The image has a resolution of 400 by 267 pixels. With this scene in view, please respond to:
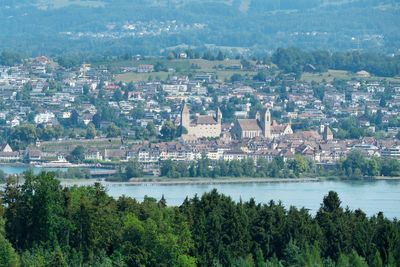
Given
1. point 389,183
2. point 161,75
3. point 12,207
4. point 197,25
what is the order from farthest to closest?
point 197,25
point 161,75
point 389,183
point 12,207

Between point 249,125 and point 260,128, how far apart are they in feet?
1.01

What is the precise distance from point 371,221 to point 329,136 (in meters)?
29.8

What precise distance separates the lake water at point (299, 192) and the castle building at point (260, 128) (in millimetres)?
10959

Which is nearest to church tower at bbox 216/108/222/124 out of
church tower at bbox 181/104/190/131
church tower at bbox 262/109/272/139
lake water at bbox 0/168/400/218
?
church tower at bbox 181/104/190/131

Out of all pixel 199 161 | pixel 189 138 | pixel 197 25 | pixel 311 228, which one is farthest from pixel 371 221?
pixel 197 25

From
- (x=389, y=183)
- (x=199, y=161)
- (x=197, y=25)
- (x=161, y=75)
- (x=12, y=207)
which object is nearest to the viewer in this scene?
(x=12, y=207)

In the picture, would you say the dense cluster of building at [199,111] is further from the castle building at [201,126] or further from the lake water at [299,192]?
the lake water at [299,192]

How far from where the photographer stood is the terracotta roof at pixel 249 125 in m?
55.5

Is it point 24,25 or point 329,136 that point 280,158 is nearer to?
point 329,136

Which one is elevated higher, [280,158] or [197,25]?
[197,25]

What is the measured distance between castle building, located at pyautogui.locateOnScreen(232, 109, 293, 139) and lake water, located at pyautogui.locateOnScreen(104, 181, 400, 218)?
11.0m

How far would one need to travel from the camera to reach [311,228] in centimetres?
2403

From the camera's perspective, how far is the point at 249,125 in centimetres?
5591

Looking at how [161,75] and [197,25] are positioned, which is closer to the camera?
[161,75]
